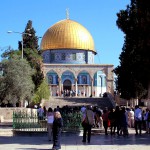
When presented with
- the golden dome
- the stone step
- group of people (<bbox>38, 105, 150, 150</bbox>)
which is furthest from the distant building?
group of people (<bbox>38, 105, 150, 150</bbox>)

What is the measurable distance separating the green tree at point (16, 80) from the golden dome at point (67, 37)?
102ft

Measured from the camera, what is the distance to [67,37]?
6075cm

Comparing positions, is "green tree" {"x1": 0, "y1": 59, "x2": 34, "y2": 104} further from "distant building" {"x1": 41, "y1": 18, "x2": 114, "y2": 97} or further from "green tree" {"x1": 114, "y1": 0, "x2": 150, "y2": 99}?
"distant building" {"x1": 41, "y1": 18, "x2": 114, "y2": 97}

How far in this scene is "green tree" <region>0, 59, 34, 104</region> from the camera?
94.8ft

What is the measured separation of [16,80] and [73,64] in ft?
98.6

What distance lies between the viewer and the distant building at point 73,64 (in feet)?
191

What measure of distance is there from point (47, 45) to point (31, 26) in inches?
901

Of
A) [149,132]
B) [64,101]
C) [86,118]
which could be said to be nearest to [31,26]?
[64,101]

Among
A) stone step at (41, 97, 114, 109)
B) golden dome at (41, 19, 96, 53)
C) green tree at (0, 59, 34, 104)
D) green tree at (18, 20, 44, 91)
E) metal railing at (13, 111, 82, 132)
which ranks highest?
golden dome at (41, 19, 96, 53)

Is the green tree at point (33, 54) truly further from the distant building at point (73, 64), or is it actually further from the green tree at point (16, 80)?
the distant building at point (73, 64)

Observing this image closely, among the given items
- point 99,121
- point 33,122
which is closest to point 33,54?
point 99,121

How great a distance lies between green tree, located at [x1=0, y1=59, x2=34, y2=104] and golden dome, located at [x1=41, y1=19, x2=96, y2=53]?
102 ft

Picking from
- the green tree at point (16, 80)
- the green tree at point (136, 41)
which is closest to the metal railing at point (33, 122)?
the green tree at point (136, 41)

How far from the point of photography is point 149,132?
18.1m
